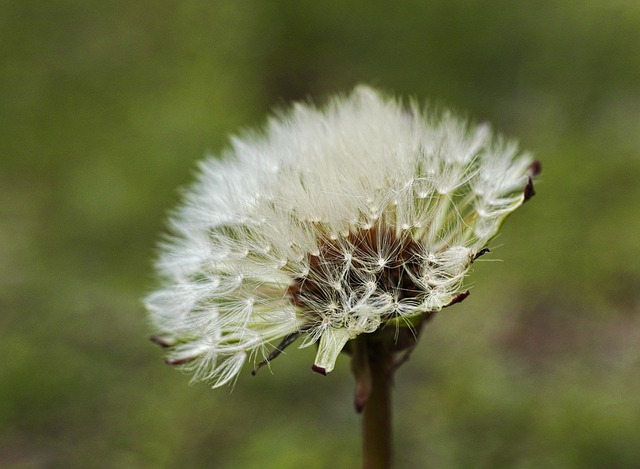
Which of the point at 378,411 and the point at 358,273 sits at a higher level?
the point at 358,273

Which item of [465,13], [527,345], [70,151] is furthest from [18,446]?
[465,13]

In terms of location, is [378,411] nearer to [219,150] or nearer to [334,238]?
[334,238]

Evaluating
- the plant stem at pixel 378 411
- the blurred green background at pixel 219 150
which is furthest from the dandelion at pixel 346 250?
the blurred green background at pixel 219 150

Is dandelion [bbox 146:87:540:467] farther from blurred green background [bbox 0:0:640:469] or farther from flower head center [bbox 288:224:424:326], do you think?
blurred green background [bbox 0:0:640:469]

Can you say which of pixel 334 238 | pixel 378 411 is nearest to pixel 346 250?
pixel 334 238

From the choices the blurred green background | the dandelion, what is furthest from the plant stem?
the blurred green background

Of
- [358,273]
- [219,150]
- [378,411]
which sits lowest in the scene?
[378,411]
